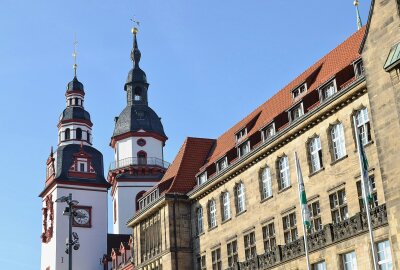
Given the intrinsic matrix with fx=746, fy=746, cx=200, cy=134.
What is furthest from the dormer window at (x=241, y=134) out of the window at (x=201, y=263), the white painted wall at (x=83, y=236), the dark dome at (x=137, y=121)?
the dark dome at (x=137, y=121)

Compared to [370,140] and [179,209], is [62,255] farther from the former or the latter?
[370,140]

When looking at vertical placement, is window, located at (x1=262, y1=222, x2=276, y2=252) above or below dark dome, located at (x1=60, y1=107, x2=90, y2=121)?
below

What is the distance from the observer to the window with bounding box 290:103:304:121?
41.7 metres

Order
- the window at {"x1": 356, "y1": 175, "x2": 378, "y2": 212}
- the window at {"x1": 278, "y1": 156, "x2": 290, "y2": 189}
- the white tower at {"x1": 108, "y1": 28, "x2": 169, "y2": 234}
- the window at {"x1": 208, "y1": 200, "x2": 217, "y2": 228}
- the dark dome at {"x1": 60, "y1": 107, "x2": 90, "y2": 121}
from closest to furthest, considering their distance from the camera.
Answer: the window at {"x1": 356, "y1": 175, "x2": 378, "y2": 212} → the window at {"x1": 278, "y1": 156, "x2": 290, "y2": 189} → the window at {"x1": 208, "y1": 200, "x2": 217, "y2": 228} → the white tower at {"x1": 108, "y1": 28, "x2": 169, "y2": 234} → the dark dome at {"x1": 60, "y1": 107, "x2": 90, "y2": 121}

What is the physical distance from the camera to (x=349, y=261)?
36.0 meters

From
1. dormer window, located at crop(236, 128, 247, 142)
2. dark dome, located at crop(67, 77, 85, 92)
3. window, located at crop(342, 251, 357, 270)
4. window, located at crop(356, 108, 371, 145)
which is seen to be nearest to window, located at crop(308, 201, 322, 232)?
window, located at crop(342, 251, 357, 270)

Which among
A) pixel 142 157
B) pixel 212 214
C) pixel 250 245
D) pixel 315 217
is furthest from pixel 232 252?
pixel 142 157

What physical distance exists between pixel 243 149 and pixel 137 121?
4314cm

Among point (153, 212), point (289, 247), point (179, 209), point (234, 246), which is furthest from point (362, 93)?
point (153, 212)

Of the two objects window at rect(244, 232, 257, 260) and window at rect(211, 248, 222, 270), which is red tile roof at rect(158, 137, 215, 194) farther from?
window at rect(244, 232, 257, 260)

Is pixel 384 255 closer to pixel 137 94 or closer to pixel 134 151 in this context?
pixel 134 151

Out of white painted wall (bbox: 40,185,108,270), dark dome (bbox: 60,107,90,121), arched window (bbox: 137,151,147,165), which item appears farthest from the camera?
dark dome (bbox: 60,107,90,121)

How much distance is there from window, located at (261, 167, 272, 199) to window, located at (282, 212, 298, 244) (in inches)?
97.2

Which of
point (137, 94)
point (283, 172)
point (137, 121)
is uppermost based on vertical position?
point (137, 94)
